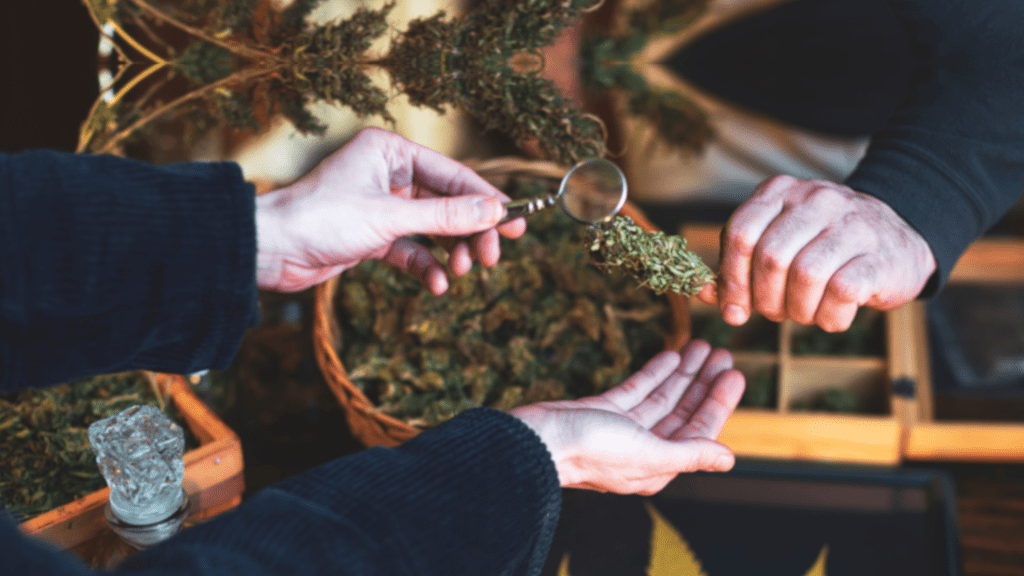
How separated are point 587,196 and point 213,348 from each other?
698 mm

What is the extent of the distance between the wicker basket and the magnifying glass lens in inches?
3.3

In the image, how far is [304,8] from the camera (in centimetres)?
107

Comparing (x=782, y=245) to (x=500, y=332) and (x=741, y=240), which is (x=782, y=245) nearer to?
(x=741, y=240)

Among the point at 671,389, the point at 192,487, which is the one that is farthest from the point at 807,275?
the point at 192,487

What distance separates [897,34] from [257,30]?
1.48 m

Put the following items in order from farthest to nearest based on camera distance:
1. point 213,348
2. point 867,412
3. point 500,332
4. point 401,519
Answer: point 867,412 → point 500,332 → point 213,348 → point 401,519

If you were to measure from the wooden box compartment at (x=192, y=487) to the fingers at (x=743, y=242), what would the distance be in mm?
770

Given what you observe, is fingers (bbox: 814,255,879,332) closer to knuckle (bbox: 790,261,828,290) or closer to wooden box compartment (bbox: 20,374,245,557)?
knuckle (bbox: 790,261,828,290)

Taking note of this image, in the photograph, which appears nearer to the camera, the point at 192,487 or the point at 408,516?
the point at 408,516

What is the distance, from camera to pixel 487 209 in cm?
98

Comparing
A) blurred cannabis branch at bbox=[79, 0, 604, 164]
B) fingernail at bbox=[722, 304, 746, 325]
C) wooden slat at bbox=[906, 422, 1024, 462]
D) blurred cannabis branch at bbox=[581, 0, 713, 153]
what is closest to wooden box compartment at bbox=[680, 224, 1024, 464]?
wooden slat at bbox=[906, 422, 1024, 462]

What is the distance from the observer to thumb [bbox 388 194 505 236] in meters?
0.96

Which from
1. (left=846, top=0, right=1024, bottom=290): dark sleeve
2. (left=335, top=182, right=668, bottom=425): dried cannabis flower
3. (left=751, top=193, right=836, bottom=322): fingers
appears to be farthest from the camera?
(left=335, top=182, right=668, bottom=425): dried cannabis flower

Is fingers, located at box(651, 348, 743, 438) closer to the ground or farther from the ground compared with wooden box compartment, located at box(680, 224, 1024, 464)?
farther from the ground
